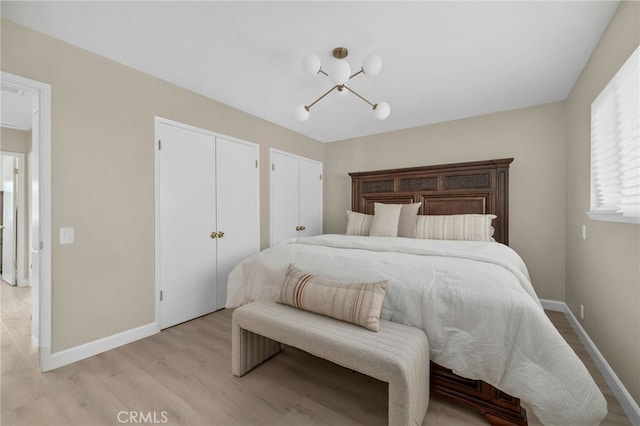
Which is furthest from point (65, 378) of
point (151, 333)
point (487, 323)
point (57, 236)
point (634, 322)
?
point (634, 322)

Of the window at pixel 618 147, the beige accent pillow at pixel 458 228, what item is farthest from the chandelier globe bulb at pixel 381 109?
the beige accent pillow at pixel 458 228

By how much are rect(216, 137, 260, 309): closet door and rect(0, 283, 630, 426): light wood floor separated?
106cm

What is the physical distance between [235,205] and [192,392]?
78.1 inches

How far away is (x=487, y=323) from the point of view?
4.47ft

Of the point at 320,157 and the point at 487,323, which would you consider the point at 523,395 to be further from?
the point at 320,157

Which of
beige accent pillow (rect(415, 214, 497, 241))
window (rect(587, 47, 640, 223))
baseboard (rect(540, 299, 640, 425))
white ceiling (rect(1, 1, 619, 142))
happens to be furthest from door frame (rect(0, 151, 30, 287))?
baseboard (rect(540, 299, 640, 425))

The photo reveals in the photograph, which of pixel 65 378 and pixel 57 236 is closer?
pixel 65 378

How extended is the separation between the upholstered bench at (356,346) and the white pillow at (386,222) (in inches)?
71.2

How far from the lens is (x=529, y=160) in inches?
124

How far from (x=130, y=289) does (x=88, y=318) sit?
0.33 meters

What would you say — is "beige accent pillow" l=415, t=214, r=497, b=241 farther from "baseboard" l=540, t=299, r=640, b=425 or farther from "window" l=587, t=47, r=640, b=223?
"baseboard" l=540, t=299, r=640, b=425

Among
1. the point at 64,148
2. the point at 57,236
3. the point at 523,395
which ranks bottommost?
the point at 523,395

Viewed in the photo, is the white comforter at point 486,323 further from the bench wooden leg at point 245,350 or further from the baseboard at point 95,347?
the baseboard at point 95,347

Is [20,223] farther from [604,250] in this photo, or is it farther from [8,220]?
[604,250]
